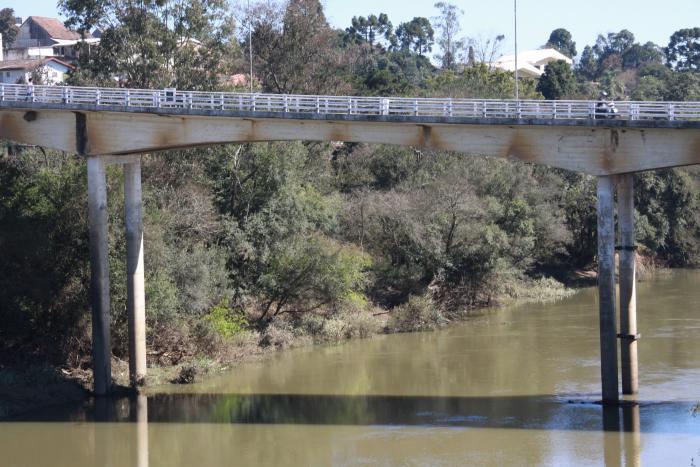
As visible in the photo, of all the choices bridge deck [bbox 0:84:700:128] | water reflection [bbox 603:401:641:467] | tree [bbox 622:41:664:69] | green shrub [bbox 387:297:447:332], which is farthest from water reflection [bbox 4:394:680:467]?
tree [bbox 622:41:664:69]

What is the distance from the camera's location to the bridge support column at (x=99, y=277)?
30766 millimetres

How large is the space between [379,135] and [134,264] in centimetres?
823

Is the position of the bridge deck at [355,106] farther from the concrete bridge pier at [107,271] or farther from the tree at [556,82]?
the tree at [556,82]

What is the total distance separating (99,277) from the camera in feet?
101

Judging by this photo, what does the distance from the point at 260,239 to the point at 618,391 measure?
16.2 metres

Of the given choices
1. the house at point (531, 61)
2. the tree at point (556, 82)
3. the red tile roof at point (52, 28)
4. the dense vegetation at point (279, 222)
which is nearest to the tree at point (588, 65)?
the house at point (531, 61)

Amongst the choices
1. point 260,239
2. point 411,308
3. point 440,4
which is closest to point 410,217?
point 411,308

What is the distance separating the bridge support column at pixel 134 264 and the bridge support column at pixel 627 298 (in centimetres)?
1386

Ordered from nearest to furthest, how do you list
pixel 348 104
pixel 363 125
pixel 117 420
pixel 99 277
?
pixel 117 420, pixel 348 104, pixel 363 125, pixel 99 277

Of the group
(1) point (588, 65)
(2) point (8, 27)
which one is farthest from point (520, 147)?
(1) point (588, 65)

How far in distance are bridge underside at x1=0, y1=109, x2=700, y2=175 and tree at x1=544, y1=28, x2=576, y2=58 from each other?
12870cm

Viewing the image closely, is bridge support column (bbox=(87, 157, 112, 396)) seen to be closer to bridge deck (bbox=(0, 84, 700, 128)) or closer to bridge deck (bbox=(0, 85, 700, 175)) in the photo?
bridge deck (bbox=(0, 85, 700, 175))

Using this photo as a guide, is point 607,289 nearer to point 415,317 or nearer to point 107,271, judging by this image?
point 107,271

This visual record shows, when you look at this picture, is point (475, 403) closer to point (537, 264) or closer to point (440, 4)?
point (537, 264)
